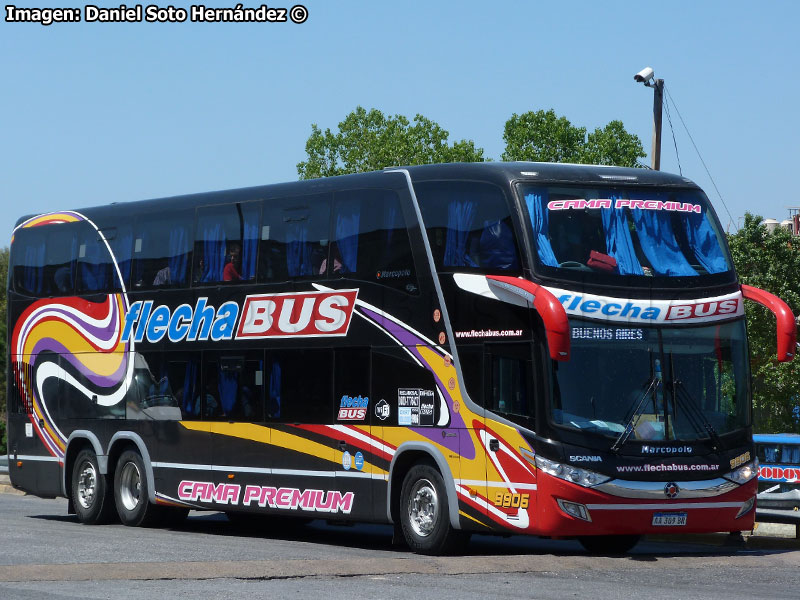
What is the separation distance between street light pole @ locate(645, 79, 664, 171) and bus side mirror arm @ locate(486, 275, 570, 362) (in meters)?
13.2

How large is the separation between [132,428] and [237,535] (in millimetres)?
2396

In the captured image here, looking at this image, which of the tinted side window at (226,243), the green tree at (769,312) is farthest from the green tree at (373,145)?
the tinted side window at (226,243)

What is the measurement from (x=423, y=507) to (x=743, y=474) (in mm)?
3566

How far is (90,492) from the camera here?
23.2 m

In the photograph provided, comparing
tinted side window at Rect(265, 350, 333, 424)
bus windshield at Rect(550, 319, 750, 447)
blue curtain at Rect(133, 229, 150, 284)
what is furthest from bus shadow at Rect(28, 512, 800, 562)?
blue curtain at Rect(133, 229, 150, 284)

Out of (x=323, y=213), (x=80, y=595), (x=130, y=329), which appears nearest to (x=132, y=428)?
(x=130, y=329)

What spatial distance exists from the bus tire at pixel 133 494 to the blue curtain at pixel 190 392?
1472mm

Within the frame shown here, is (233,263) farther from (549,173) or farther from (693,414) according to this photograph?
(693,414)

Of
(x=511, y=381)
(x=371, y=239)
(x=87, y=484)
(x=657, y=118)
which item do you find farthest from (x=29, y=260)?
(x=657, y=118)

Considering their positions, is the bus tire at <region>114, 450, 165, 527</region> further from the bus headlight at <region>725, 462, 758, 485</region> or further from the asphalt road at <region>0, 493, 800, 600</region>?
the bus headlight at <region>725, 462, 758, 485</region>

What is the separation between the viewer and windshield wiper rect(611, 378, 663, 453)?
52.1ft

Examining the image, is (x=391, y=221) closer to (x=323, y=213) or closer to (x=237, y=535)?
(x=323, y=213)

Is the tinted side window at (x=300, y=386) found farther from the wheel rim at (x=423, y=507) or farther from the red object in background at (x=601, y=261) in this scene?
the red object in background at (x=601, y=261)

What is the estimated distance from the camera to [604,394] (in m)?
16.0
